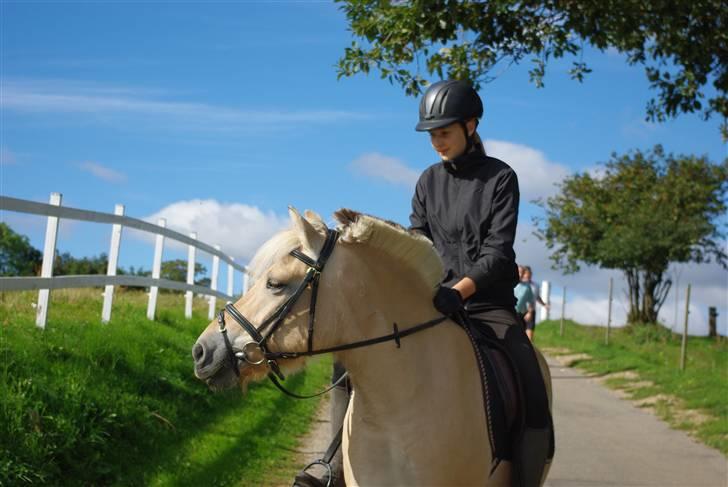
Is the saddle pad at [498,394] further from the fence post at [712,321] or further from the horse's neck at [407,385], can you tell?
the fence post at [712,321]

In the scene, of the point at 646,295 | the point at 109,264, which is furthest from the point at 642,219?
the point at 109,264

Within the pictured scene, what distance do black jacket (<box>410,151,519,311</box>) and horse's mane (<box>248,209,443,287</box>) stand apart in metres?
0.31

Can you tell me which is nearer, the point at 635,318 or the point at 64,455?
the point at 64,455

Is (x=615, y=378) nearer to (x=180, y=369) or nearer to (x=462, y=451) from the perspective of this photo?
(x=180, y=369)

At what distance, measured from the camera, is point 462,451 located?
393 centimetres

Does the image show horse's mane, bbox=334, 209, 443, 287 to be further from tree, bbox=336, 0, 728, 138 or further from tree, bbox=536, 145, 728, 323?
tree, bbox=536, 145, 728, 323

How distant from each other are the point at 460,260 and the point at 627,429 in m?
8.71

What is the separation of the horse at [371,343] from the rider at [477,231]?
0.26m

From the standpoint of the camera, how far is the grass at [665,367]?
12.9 meters

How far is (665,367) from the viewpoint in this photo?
709 inches

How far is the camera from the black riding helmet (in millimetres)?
4492

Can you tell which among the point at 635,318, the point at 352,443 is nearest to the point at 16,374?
the point at 352,443

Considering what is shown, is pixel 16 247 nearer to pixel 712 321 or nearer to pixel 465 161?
pixel 712 321

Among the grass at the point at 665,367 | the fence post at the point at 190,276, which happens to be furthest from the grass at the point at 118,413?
the grass at the point at 665,367
